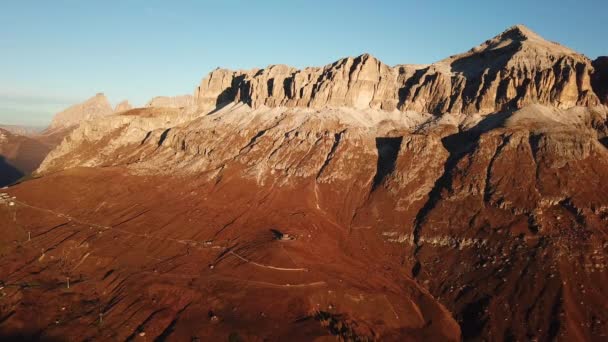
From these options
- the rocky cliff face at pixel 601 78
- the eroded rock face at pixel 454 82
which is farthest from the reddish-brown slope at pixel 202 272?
the rocky cliff face at pixel 601 78

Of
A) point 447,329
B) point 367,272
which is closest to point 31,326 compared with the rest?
point 367,272

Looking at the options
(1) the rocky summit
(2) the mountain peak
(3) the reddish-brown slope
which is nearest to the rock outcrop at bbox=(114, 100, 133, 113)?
(1) the rocky summit

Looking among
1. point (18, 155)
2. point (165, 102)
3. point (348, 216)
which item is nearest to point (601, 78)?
point (348, 216)

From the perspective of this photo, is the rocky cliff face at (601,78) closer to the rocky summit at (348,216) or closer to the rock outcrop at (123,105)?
the rocky summit at (348,216)

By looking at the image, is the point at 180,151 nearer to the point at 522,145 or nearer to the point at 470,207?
the point at 470,207

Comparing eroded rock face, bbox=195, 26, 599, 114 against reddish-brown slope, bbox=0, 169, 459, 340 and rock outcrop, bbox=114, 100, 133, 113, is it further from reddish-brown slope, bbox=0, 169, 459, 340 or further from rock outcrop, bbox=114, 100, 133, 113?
rock outcrop, bbox=114, 100, 133, 113

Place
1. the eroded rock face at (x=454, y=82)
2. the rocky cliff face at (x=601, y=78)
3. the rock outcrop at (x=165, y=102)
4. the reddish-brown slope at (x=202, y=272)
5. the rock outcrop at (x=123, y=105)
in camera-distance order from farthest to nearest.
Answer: the rock outcrop at (x=123, y=105) → the rock outcrop at (x=165, y=102) → the eroded rock face at (x=454, y=82) → the rocky cliff face at (x=601, y=78) → the reddish-brown slope at (x=202, y=272)

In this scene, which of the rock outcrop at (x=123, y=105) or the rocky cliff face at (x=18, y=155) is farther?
the rock outcrop at (x=123, y=105)
